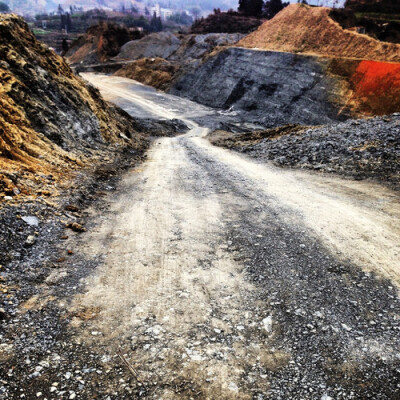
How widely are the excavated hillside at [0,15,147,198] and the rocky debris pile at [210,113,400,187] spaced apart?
8.61m

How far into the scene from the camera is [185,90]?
46.1 meters

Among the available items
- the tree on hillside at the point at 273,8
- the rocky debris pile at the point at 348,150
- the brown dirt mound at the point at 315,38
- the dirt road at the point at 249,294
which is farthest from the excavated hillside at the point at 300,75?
the tree on hillside at the point at 273,8

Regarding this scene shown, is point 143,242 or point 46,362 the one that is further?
point 143,242

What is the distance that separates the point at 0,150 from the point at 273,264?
25.4ft

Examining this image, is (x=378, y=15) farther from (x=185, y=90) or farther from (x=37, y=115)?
(x=37, y=115)

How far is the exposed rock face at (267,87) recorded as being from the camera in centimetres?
3022

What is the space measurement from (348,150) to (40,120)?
41.7 ft

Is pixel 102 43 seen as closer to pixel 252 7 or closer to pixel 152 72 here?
pixel 152 72

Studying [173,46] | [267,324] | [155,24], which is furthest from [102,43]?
[155,24]

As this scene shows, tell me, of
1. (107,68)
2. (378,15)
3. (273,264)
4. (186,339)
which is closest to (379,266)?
(273,264)

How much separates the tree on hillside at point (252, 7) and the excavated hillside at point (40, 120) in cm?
8429

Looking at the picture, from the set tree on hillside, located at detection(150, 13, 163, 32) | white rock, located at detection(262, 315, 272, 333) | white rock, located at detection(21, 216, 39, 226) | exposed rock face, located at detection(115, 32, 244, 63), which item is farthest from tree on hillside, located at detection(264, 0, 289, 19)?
white rock, located at detection(262, 315, 272, 333)

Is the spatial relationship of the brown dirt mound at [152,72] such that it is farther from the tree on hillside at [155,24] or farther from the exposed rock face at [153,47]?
the tree on hillside at [155,24]

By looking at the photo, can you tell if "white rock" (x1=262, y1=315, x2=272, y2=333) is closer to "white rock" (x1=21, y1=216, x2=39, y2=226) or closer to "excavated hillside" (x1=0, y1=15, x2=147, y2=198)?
"white rock" (x1=21, y1=216, x2=39, y2=226)
